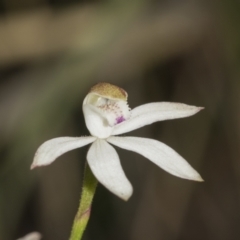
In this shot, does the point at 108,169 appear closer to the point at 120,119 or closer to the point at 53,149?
the point at 53,149

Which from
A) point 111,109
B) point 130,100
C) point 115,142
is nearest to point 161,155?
point 115,142

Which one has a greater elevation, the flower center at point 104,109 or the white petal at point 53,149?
the flower center at point 104,109

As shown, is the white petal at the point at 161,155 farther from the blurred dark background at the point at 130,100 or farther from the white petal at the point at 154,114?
the blurred dark background at the point at 130,100

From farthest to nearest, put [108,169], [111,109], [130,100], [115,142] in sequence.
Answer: [130,100], [111,109], [115,142], [108,169]

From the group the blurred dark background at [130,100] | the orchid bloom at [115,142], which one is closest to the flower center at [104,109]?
the orchid bloom at [115,142]

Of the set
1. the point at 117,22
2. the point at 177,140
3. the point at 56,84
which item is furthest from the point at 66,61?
the point at 177,140

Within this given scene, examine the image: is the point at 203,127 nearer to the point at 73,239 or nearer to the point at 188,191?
the point at 188,191
